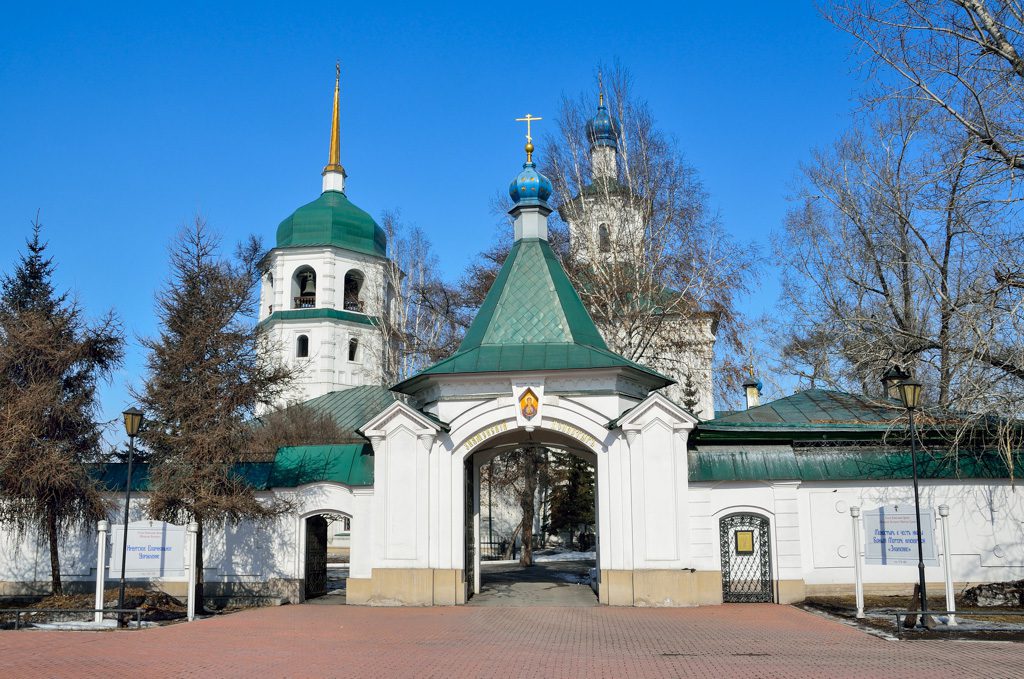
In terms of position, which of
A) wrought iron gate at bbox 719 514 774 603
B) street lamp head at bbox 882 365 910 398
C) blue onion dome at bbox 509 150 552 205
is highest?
blue onion dome at bbox 509 150 552 205

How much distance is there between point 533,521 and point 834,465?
1947 cm

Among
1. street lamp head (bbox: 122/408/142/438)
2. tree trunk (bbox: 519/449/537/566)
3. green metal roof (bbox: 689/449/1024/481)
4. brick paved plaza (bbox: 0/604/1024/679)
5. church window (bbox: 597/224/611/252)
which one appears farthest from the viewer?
tree trunk (bbox: 519/449/537/566)

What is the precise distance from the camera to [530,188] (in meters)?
20.5

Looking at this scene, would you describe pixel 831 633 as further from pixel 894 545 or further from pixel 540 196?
pixel 540 196

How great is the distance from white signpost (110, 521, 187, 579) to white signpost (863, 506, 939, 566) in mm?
10861

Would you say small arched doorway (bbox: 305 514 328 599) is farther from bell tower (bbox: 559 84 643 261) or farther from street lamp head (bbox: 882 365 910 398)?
street lamp head (bbox: 882 365 910 398)

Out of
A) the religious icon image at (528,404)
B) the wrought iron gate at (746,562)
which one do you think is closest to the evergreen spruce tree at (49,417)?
the religious icon image at (528,404)

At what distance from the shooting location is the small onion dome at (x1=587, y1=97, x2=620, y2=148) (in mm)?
26656

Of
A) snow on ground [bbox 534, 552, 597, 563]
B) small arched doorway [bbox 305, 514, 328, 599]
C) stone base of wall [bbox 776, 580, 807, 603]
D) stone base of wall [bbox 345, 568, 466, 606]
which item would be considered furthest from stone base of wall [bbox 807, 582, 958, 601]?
snow on ground [bbox 534, 552, 597, 563]

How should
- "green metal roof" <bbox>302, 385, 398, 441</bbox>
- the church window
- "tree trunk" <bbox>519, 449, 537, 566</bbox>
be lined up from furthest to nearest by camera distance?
"green metal roof" <bbox>302, 385, 398, 441</bbox> < "tree trunk" <bbox>519, 449, 537, 566</bbox> < the church window

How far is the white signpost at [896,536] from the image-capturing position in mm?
13617

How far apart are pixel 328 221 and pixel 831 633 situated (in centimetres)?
3054

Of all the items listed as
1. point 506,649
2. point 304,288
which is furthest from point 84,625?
point 304,288

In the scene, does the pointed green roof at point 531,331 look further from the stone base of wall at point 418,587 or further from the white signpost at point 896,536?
the white signpost at point 896,536
